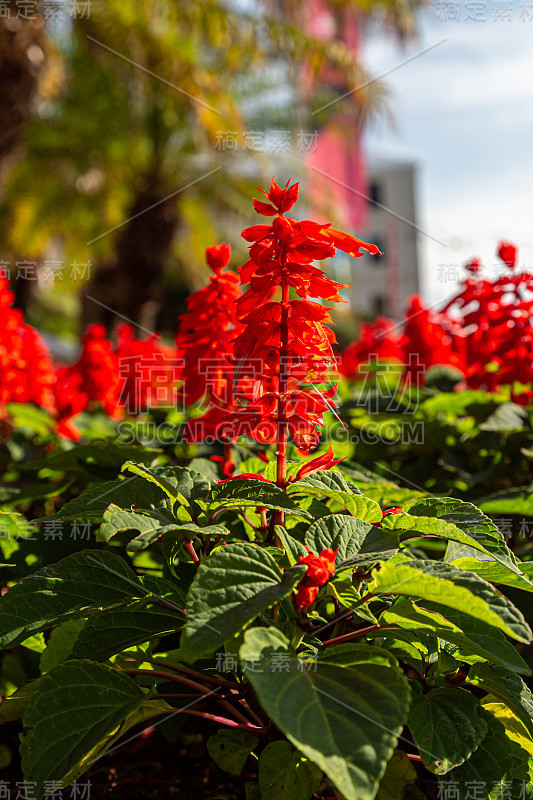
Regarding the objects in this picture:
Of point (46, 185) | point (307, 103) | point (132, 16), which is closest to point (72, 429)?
point (132, 16)

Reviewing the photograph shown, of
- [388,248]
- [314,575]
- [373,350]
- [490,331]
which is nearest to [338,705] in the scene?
[314,575]

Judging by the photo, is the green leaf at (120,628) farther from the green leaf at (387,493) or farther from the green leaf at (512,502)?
the green leaf at (512,502)

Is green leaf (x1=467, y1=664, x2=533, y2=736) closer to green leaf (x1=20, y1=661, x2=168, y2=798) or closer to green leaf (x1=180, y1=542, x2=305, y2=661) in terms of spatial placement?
green leaf (x1=180, y1=542, x2=305, y2=661)

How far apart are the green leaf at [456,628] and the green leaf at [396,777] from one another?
250 mm

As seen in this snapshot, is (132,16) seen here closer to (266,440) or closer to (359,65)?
(359,65)

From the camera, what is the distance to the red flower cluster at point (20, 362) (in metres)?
2.75

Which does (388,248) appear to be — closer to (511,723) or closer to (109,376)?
(109,376)

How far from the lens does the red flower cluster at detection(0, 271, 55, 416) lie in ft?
9.04

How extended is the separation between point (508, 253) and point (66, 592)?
1.90m

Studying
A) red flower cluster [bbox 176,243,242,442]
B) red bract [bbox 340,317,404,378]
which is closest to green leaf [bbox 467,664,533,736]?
red flower cluster [bbox 176,243,242,442]

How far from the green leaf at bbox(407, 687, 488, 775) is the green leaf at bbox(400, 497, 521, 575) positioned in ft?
0.82

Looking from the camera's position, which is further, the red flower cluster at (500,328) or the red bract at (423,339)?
the red bract at (423,339)

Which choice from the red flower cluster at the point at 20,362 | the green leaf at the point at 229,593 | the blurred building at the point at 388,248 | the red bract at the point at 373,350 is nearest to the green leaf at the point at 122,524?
the green leaf at the point at 229,593

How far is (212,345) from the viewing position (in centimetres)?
173
